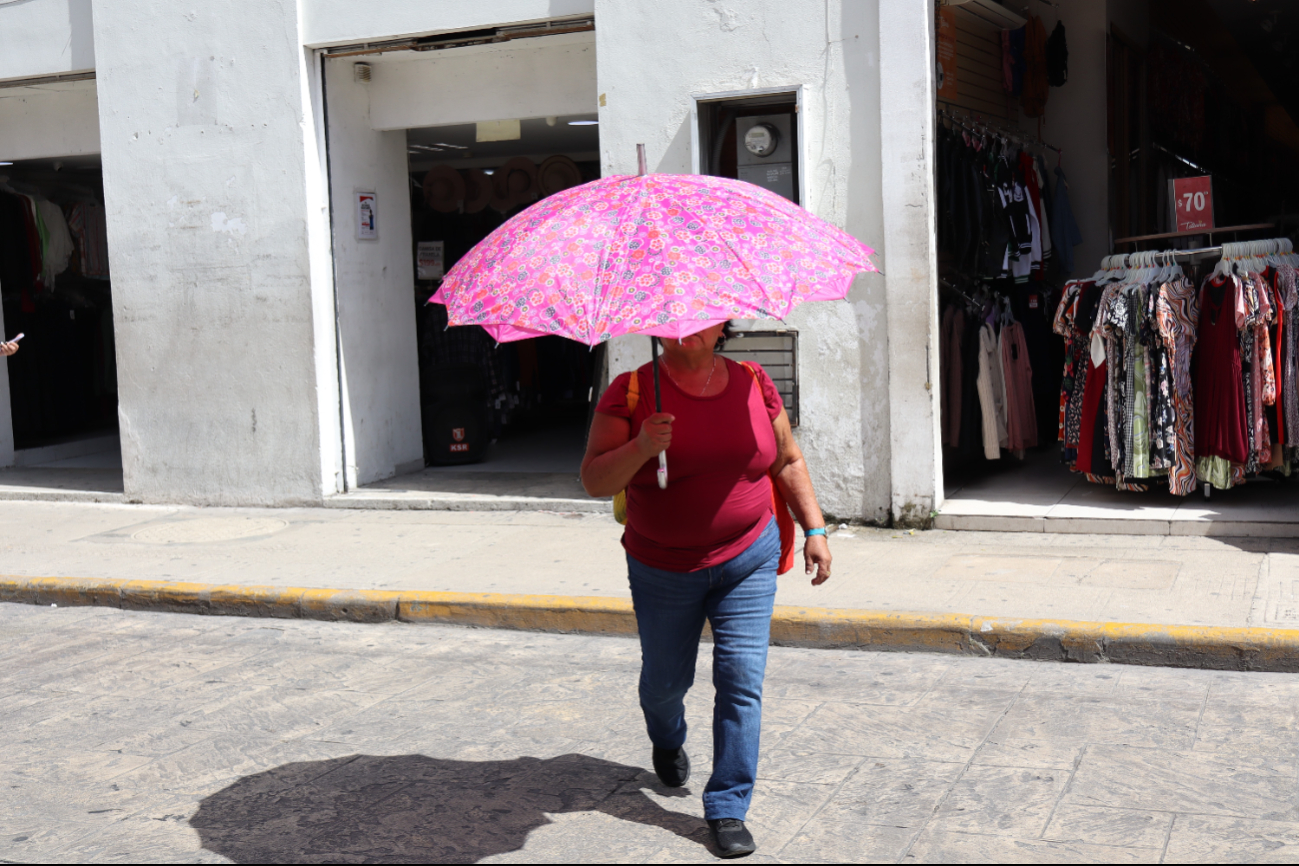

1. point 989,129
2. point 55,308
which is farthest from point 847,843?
point 55,308

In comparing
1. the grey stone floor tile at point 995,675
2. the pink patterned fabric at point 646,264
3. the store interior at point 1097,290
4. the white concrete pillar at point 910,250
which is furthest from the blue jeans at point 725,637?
the store interior at point 1097,290

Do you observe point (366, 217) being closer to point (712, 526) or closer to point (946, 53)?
point (946, 53)

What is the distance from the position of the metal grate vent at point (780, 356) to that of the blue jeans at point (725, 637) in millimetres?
4800

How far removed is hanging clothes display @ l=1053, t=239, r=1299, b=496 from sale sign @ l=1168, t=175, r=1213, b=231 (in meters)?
0.23

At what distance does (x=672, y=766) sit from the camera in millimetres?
4387

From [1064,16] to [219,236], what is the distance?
7369mm

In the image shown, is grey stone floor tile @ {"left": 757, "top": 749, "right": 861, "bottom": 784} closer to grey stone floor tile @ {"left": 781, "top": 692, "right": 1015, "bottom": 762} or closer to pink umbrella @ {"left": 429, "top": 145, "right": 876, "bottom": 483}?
grey stone floor tile @ {"left": 781, "top": 692, "right": 1015, "bottom": 762}

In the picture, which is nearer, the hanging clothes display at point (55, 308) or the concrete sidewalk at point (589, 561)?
the concrete sidewalk at point (589, 561)

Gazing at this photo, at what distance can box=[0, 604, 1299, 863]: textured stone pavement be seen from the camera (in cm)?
400

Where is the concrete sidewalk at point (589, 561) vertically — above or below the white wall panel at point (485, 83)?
below

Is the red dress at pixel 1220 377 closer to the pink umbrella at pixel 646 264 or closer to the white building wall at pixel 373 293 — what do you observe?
the pink umbrella at pixel 646 264

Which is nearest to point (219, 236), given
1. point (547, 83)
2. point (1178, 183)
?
point (547, 83)

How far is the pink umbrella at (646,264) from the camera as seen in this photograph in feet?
10.7

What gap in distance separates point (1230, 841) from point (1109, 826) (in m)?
0.34
